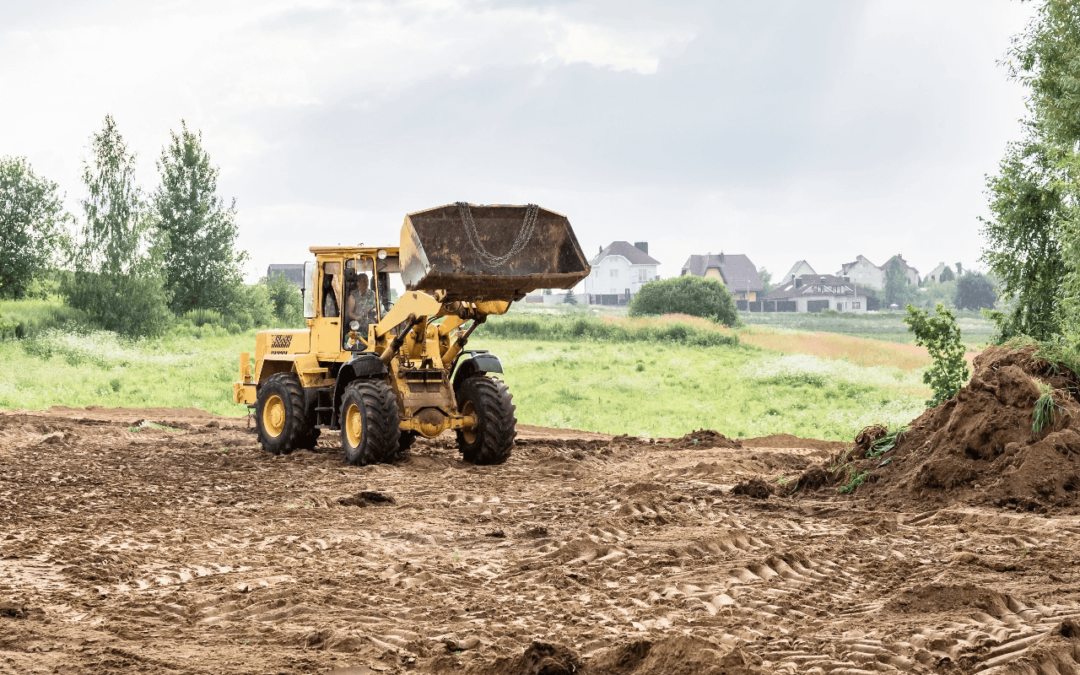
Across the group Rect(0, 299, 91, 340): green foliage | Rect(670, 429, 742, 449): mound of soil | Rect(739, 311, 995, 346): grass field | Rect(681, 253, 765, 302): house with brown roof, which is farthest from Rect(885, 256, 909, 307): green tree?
Rect(670, 429, 742, 449): mound of soil

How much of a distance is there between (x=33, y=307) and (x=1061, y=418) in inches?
1532

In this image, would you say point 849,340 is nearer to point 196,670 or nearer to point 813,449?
point 813,449

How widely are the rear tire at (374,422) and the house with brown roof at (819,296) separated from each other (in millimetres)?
77945

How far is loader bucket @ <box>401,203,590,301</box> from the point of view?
11469 millimetres

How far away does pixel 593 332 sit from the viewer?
3994 cm

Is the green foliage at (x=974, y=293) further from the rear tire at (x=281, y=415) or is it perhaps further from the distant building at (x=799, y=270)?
the rear tire at (x=281, y=415)

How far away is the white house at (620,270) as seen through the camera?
87938mm

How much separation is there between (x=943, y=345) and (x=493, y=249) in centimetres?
732

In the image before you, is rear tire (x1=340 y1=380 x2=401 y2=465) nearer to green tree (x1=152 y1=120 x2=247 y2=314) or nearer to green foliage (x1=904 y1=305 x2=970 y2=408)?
green foliage (x1=904 y1=305 x2=970 y2=408)

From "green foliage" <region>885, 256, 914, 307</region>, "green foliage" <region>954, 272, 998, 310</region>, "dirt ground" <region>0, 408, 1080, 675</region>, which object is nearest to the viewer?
"dirt ground" <region>0, 408, 1080, 675</region>

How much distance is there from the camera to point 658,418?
22.5 m

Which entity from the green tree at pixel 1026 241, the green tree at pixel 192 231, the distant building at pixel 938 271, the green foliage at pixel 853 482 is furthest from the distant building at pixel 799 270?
the green foliage at pixel 853 482

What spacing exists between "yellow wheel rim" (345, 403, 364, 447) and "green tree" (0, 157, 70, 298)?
33.6 m

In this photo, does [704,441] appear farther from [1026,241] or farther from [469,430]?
[1026,241]
